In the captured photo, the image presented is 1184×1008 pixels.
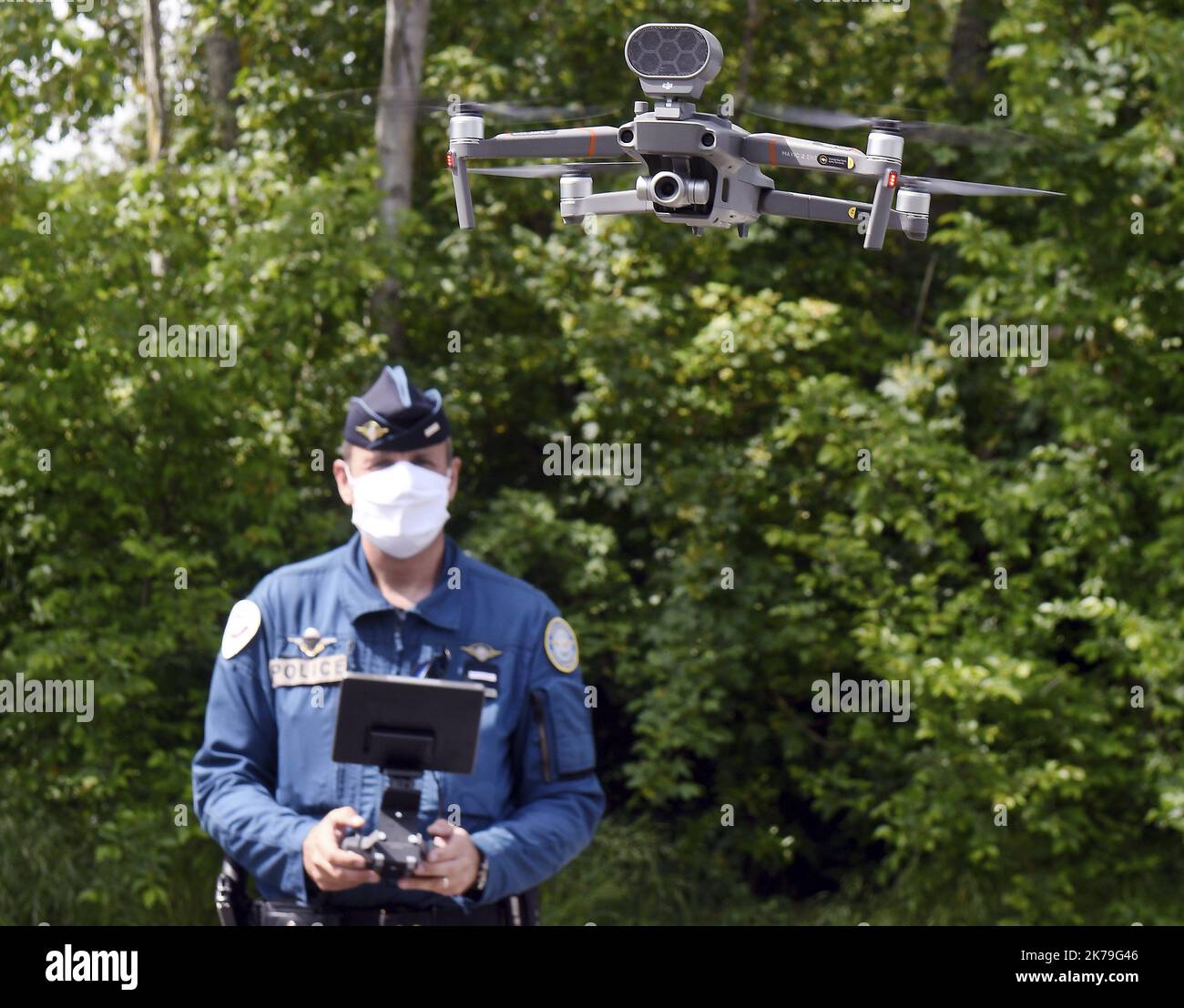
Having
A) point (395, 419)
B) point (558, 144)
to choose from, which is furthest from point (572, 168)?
point (395, 419)

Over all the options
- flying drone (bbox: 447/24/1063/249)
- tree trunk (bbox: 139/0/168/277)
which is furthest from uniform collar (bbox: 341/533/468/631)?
tree trunk (bbox: 139/0/168/277)

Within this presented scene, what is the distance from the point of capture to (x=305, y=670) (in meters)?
3.03

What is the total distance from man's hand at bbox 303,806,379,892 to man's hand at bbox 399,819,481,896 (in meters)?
0.08

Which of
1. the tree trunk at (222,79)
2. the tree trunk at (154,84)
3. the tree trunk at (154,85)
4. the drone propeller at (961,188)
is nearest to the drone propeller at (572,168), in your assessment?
the drone propeller at (961,188)

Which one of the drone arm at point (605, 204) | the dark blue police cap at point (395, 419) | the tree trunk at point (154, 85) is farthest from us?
the tree trunk at point (154, 85)

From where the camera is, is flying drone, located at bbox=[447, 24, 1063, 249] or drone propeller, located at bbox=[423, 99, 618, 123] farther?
drone propeller, located at bbox=[423, 99, 618, 123]

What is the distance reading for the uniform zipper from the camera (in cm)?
306

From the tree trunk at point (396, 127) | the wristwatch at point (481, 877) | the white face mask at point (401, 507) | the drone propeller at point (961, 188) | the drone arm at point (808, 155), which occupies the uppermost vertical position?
the tree trunk at point (396, 127)

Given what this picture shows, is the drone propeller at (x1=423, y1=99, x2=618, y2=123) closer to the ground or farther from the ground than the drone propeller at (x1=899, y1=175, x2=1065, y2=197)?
farther from the ground

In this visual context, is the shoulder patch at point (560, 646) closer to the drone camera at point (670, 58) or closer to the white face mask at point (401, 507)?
the white face mask at point (401, 507)

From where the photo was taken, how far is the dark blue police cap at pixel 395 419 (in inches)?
128

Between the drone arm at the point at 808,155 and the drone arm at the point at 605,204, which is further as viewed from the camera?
the drone arm at the point at 605,204

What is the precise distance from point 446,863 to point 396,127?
6.94 metres

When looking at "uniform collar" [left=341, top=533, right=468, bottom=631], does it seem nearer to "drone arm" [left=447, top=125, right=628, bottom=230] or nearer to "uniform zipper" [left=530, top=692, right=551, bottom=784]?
"uniform zipper" [left=530, top=692, right=551, bottom=784]
